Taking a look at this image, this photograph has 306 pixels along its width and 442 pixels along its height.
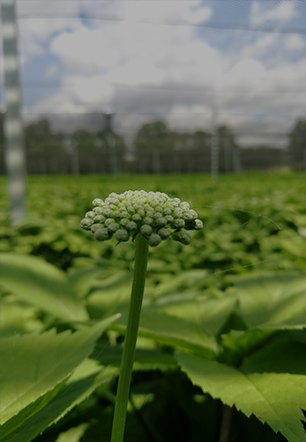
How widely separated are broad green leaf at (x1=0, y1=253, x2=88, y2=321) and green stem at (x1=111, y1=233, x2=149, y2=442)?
1.52 ft

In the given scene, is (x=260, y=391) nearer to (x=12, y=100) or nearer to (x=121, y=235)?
(x=121, y=235)

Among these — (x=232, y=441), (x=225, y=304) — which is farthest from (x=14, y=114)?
(x=232, y=441)

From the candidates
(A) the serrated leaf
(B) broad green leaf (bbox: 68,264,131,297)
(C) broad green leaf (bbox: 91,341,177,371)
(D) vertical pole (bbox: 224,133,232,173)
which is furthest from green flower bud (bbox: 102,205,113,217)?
(D) vertical pole (bbox: 224,133,232,173)

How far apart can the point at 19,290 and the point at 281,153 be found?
2869cm

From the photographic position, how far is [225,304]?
783mm

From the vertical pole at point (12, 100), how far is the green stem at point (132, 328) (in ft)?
8.41

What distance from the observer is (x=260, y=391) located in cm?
52

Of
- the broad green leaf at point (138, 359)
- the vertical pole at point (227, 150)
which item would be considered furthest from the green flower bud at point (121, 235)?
the vertical pole at point (227, 150)

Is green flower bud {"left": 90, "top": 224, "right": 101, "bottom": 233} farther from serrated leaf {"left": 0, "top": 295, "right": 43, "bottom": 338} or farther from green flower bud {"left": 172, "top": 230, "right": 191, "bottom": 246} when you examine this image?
serrated leaf {"left": 0, "top": 295, "right": 43, "bottom": 338}

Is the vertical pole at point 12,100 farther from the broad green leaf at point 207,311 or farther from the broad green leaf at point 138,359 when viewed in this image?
the broad green leaf at point 138,359

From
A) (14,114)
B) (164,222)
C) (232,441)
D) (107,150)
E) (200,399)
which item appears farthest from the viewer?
(107,150)

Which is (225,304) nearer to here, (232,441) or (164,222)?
(232,441)

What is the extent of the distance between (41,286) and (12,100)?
2.26 metres

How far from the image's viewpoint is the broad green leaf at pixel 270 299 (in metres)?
0.70
